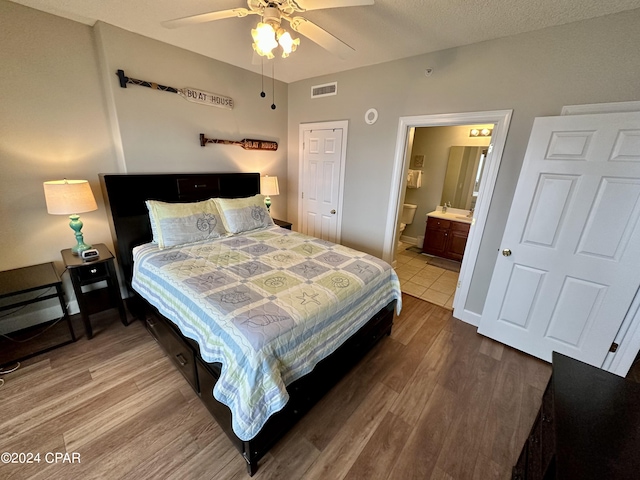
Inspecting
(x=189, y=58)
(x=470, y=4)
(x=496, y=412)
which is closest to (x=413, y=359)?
(x=496, y=412)

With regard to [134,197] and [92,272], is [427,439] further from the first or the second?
[134,197]

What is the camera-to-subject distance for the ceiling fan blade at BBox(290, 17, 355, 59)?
1486mm

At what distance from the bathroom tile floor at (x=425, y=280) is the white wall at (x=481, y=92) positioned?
1.78 feet

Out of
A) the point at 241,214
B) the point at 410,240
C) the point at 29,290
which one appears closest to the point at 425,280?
the point at 410,240

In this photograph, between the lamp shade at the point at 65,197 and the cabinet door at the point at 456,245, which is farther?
the cabinet door at the point at 456,245

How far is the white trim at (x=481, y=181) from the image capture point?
226 centimetres

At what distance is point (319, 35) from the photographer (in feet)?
5.23

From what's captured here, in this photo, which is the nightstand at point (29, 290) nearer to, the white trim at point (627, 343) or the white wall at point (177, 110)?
the white wall at point (177, 110)

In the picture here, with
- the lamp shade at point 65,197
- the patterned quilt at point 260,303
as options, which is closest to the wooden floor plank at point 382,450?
the patterned quilt at point 260,303

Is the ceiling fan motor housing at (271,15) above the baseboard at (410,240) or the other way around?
above

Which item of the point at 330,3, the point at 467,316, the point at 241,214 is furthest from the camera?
the point at 241,214

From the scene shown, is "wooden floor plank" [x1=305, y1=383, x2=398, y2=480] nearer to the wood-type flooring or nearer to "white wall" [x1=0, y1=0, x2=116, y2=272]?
the wood-type flooring

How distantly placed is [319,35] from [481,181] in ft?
6.14

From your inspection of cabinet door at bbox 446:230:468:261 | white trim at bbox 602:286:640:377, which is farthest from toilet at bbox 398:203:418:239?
white trim at bbox 602:286:640:377
